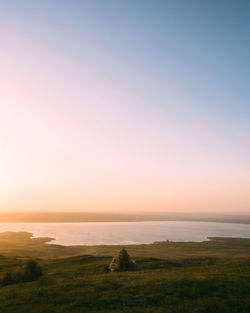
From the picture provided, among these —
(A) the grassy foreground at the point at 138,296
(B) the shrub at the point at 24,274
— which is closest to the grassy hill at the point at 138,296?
(A) the grassy foreground at the point at 138,296

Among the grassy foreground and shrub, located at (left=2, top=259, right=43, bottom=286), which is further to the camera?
shrub, located at (left=2, top=259, right=43, bottom=286)

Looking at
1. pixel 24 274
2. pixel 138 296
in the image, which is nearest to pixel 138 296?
pixel 138 296

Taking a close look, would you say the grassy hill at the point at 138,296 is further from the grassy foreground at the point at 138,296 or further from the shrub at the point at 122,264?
the shrub at the point at 122,264

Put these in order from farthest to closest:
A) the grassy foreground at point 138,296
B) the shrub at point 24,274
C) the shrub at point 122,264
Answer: the shrub at point 122,264, the shrub at point 24,274, the grassy foreground at point 138,296

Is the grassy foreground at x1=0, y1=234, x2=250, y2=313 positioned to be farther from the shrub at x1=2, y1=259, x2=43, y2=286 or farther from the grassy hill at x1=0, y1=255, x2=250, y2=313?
the shrub at x1=2, y1=259, x2=43, y2=286

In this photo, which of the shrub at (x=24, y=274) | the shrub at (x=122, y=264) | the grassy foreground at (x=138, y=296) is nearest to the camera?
the grassy foreground at (x=138, y=296)

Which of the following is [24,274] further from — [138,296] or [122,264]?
[138,296]

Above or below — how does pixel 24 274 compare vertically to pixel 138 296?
below

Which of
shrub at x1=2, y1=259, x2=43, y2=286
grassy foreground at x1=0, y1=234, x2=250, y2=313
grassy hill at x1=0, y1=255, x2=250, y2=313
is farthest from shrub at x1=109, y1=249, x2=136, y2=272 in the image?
grassy hill at x1=0, y1=255, x2=250, y2=313

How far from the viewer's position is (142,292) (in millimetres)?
22828

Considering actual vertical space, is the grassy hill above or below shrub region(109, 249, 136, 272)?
above

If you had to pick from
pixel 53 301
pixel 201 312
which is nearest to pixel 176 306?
pixel 201 312

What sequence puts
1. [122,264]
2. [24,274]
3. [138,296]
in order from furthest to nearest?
1. [122,264]
2. [24,274]
3. [138,296]

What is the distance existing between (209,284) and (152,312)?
10.2 meters
